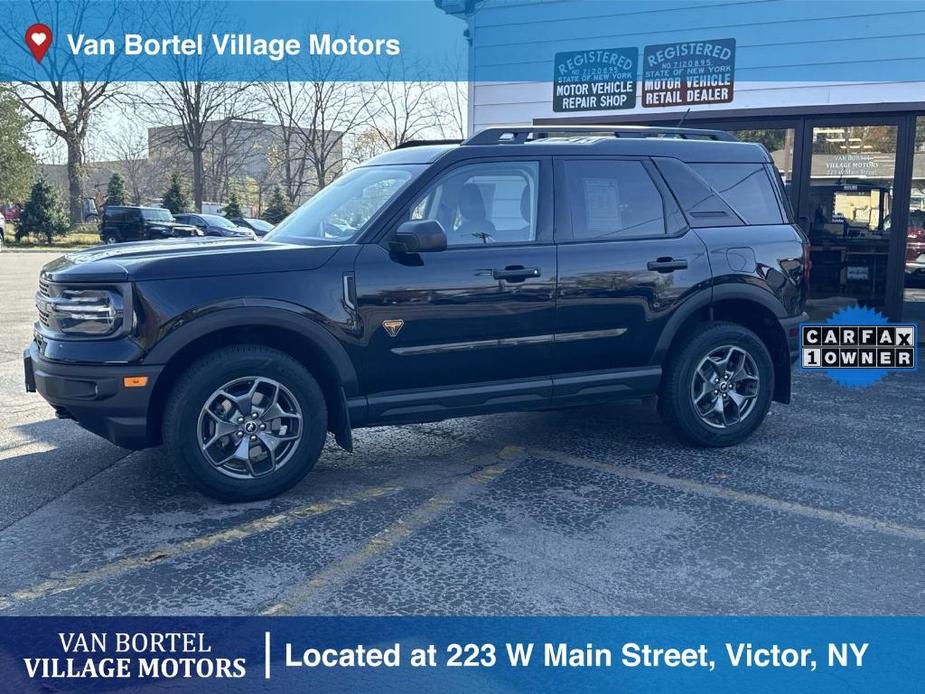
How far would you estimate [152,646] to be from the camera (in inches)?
125

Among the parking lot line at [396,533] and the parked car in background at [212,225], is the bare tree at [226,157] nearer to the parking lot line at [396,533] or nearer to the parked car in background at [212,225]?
the parked car in background at [212,225]

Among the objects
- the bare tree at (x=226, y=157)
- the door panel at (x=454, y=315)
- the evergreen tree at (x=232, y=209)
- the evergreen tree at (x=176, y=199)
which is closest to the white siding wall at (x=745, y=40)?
the door panel at (x=454, y=315)

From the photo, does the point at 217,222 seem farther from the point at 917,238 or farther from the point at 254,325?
the point at 254,325

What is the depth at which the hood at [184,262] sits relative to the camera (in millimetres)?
4367

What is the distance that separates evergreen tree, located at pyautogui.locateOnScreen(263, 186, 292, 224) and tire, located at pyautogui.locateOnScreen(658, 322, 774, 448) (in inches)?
1731

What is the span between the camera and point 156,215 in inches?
1399

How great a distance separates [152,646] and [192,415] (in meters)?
1.45

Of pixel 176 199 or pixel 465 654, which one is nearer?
pixel 465 654

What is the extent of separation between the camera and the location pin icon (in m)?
37.7

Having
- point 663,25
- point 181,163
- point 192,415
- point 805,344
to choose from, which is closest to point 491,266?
point 192,415

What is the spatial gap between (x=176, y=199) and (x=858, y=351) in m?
43.3

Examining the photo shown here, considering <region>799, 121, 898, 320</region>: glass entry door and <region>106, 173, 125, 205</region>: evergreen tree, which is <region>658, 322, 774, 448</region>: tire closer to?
<region>799, 121, 898, 320</region>: glass entry door

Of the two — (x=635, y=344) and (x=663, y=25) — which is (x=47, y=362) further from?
(x=663, y=25)

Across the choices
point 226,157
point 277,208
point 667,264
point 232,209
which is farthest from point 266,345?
point 226,157
